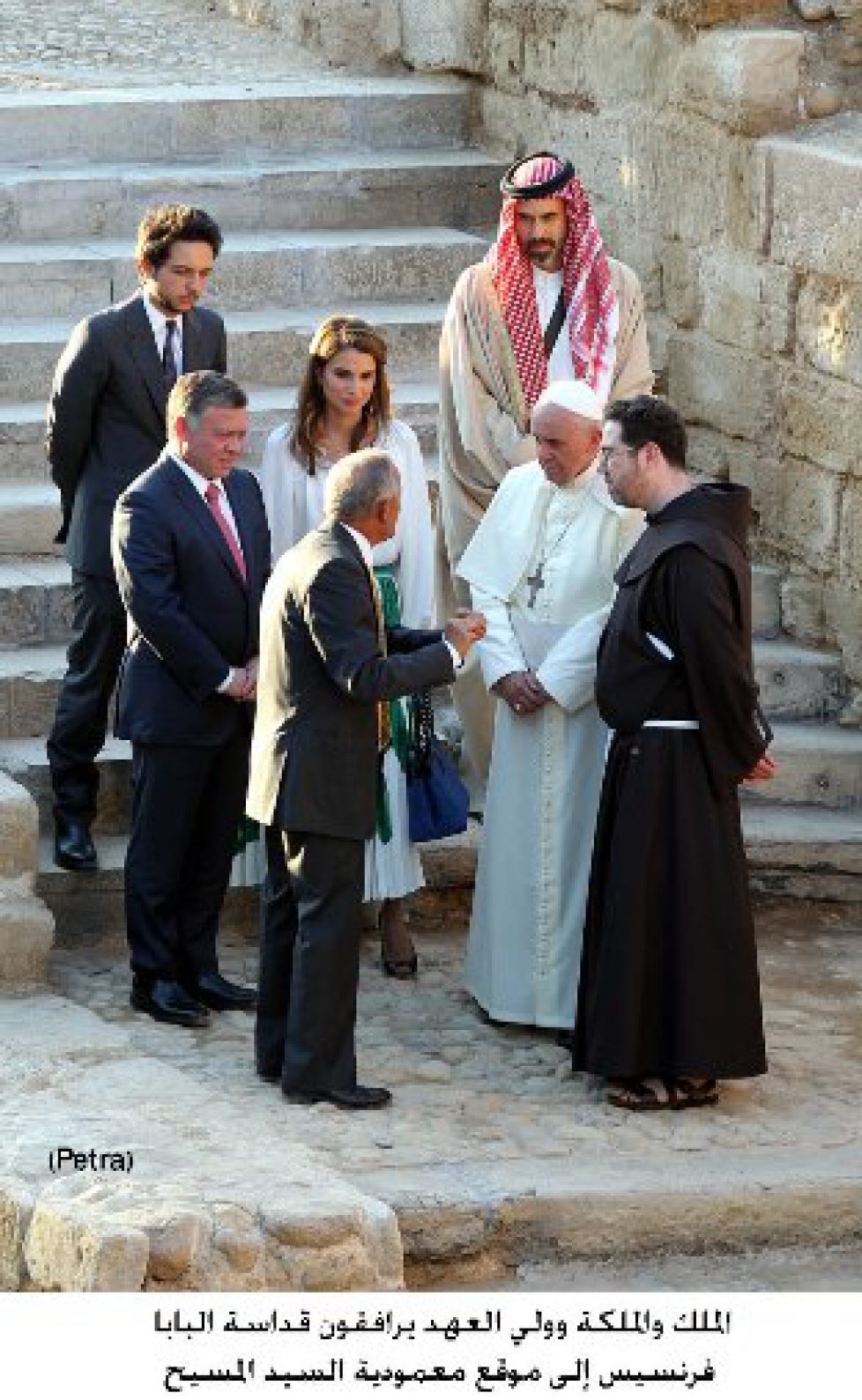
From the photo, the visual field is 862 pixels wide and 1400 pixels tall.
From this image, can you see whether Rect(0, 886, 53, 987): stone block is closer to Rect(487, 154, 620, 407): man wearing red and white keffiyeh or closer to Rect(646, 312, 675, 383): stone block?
Rect(487, 154, 620, 407): man wearing red and white keffiyeh

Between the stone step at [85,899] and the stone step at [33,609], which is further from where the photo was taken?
the stone step at [33,609]

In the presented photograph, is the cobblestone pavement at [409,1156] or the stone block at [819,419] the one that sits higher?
the stone block at [819,419]

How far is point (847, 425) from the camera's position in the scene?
10586 millimetres

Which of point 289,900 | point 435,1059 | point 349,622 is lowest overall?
point 435,1059

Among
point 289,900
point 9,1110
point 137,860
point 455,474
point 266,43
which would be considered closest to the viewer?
point 9,1110

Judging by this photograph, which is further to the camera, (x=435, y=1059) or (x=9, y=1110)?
(x=435, y=1059)

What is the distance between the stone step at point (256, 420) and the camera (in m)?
11.1

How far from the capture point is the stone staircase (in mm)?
10227

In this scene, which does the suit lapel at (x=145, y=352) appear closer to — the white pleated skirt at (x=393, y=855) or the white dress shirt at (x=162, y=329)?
the white dress shirt at (x=162, y=329)

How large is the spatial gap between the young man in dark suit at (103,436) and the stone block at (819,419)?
2014 mm

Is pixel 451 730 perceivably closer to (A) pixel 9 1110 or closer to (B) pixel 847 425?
(B) pixel 847 425

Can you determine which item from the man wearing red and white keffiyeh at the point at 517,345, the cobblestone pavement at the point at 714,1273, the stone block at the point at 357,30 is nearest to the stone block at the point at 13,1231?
the cobblestone pavement at the point at 714,1273
